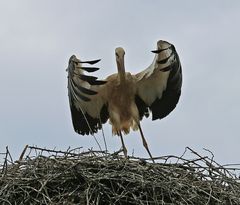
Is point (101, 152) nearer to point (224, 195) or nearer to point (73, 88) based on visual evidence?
point (224, 195)

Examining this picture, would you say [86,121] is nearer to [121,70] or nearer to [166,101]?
[121,70]

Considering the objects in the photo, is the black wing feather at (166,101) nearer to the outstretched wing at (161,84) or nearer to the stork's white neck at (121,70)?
the outstretched wing at (161,84)

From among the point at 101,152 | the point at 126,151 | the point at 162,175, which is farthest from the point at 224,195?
the point at 126,151

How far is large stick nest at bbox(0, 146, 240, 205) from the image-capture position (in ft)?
22.8

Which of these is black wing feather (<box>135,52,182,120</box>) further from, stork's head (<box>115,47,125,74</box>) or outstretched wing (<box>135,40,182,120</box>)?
stork's head (<box>115,47,125,74</box>)

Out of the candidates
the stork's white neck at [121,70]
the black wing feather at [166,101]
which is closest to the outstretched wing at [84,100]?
the stork's white neck at [121,70]

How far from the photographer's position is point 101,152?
7348mm

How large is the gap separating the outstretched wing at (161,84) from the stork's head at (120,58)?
0.25 meters

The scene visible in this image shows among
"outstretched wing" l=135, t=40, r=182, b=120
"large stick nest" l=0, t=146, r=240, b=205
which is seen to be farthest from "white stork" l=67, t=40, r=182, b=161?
"large stick nest" l=0, t=146, r=240, b=205

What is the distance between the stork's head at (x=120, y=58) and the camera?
947 centimetres

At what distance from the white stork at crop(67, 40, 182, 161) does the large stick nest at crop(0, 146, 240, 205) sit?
1945 mm

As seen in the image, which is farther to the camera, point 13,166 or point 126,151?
point 126,151

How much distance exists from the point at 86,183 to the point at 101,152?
411mm

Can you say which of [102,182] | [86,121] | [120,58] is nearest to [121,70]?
[120,58]
